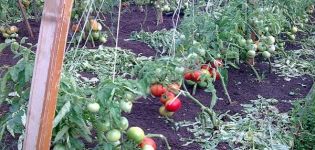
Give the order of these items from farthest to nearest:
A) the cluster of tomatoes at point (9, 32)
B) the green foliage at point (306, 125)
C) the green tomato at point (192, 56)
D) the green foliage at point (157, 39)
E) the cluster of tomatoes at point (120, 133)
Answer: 1. the cluster of tomatoes at point (9, 32)
2. the green foliage at point (157, 39)
3. the green tomato at point (192, 56)
4. the green foliage at point (306, 125)
5. the cluster of tomatoes at point (120, 133)

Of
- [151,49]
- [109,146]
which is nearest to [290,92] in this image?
[151,49]

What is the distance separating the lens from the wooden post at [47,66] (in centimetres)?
143

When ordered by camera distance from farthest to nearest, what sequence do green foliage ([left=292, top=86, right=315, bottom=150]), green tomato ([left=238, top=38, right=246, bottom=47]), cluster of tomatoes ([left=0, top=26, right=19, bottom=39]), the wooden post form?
cluster of tomatoes ([left=0, top=26, right=19, bottom=39]) → green tomato ([left=238, top=38, right=246, bottom=47]) → green foliage ([left=292, top=86, right=315, bottom=150]) → the wooden post

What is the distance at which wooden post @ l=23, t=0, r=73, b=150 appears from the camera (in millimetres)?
1426

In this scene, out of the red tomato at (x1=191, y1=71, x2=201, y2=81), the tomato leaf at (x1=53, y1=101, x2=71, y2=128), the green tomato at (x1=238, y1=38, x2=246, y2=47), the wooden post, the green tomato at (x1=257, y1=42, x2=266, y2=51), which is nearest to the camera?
the wooden post

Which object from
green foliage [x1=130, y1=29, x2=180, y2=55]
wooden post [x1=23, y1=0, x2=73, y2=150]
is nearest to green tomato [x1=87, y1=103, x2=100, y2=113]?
wooden post [x1=23, y1=0, x2=73, y2=150]

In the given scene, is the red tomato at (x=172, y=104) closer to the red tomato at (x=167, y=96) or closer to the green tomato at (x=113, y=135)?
the red tomato at (x=167, y=96)

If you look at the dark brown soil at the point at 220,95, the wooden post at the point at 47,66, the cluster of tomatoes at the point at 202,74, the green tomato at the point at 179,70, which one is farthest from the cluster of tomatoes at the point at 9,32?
the wooden post at the point at 47,66

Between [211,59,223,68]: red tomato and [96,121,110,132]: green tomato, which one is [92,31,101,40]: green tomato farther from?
[96,121,110,132]: green tomato

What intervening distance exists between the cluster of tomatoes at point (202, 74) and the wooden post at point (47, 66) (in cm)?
141

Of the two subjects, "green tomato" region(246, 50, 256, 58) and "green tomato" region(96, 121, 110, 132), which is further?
"green tomato" region(246, 50, 256, 58)

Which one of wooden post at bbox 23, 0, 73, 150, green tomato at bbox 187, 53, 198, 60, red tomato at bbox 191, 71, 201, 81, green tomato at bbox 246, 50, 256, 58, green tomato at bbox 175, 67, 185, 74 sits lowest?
red tomato at bbox 191, 71, 201, 81

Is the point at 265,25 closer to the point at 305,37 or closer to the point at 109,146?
the point at 305,37

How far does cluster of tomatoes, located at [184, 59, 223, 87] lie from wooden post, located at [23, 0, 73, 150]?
1411 mm
